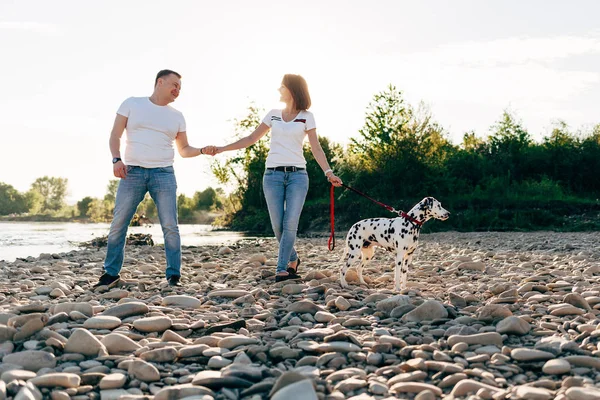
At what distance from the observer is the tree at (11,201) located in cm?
6504

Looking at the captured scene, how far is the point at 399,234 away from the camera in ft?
22.7

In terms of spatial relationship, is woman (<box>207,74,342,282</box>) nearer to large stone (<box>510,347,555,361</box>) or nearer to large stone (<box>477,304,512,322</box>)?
large stone (<box>477,304,512,322</box>)

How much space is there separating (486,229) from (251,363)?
2103cm

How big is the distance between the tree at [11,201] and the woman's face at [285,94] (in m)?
65.5

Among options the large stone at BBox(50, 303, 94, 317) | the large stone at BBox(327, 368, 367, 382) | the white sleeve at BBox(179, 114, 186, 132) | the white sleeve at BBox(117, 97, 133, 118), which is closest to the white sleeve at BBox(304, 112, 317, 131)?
the white sleeve at BBox(179, 114, 186, 132)

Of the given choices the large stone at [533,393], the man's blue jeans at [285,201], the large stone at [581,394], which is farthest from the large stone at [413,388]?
the man's blue jeans at [285,201]

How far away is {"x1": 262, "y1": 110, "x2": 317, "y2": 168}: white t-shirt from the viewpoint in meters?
7.15

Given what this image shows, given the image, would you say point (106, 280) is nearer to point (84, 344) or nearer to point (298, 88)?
point (84, 344)

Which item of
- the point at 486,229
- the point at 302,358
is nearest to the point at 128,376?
the point at 302,358

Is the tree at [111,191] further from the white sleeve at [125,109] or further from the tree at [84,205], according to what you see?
the white sleeve at [125,109]

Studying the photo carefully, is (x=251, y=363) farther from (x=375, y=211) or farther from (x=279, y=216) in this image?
(x=375, y=211)

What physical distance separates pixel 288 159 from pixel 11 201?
67.0 meters

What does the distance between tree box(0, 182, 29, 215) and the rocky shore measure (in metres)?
64.5

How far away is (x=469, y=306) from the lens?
19.2ft
